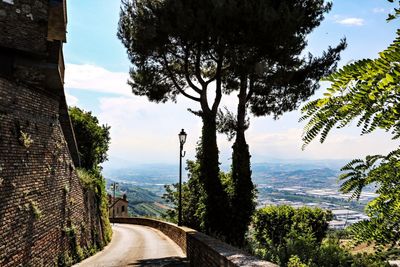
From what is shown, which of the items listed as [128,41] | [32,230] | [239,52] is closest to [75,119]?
[128,41]

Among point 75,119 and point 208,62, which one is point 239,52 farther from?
point 75,119

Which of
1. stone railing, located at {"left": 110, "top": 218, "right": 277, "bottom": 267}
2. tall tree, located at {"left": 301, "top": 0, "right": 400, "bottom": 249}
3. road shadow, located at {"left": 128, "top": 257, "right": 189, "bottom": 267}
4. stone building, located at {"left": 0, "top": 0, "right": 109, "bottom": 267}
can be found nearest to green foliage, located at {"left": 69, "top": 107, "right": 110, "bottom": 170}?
stone building, located at {"left": 0, "top": 0, "right": 109, "bottom": 267}

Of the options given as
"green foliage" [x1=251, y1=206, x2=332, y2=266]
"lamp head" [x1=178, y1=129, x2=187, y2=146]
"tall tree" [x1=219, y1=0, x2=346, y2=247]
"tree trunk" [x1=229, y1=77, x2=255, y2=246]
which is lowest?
"green foliage" [x1=251, y1=206, x2=332, y2=266]

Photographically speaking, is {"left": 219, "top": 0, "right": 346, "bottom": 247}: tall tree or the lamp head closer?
{"left": 219, "top": 0, "right": 346, "bottom": 247}: tall tree

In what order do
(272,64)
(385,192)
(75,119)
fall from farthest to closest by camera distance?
(75,119) → (272,64) → (385,192)

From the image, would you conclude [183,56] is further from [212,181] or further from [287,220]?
[287,220]

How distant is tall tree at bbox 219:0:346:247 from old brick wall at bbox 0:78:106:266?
770cm

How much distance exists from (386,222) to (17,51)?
12.0 metres

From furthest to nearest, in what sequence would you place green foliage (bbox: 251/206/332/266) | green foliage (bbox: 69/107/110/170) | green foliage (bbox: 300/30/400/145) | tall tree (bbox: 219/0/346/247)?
green foliage (bbox: 69/107/110/170), green foliage (bbox: 251/206/332/266), tall tree (bbox: 219/0/346/247), green foliage (bbox: 300/30/400/145)

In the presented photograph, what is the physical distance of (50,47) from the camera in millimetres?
12609

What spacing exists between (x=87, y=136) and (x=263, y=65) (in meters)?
12.8

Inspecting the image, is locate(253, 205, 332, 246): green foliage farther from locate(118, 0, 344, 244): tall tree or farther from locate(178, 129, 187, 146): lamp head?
locate(178, 129, 187, 146): lamp head

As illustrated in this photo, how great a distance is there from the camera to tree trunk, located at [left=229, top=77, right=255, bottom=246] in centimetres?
1786

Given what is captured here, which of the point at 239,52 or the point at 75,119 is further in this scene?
the point at 75,119
